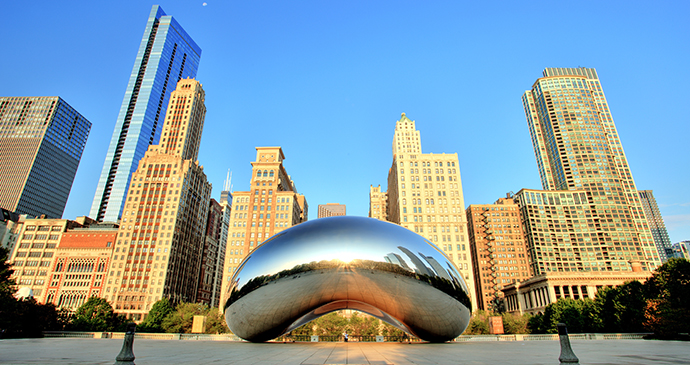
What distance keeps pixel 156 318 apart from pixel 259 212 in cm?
4717

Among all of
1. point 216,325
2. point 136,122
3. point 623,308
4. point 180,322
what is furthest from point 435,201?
point 136,122

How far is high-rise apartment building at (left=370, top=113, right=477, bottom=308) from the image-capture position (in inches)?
3688

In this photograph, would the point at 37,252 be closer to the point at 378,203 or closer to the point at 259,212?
Answer: the point at 259,212

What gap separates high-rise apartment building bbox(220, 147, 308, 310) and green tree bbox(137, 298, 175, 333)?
2608cm

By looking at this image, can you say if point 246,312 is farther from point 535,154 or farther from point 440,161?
point 535,154

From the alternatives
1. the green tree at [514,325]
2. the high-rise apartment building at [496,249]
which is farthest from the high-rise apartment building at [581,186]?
the green tree at [514,325]

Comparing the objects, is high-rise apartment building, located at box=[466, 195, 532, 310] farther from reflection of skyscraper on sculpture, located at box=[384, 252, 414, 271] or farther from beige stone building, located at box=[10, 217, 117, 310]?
beige stone building, located at box=[10, 217, 117, 310]

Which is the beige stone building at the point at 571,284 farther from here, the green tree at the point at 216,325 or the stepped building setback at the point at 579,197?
the green tree at the point at 216,325

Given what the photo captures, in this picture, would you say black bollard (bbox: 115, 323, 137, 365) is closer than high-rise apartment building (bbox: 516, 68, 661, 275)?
Yes

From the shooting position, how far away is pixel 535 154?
172 metres

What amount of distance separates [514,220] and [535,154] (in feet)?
174

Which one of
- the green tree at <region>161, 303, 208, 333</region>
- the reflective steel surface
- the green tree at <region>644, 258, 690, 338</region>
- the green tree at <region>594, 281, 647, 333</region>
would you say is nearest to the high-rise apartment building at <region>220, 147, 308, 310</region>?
the green tree at <region>161, 303, 208, 333</region>

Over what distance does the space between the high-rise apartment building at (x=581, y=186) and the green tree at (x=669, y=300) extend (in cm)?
9693

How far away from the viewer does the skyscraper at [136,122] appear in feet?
530
